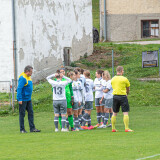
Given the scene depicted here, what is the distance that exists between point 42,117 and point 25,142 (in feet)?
23.6

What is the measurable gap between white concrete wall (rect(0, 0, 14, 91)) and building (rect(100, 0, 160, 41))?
22.8 m

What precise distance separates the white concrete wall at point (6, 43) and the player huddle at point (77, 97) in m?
9.63

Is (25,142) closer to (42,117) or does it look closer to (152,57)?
(42,117)

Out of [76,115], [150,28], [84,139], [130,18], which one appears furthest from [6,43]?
[150,28]

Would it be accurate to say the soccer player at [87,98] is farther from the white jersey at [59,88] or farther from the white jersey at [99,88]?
the white jersey at [59,88]

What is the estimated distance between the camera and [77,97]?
1387 centimetres

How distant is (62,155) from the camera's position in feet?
30.8

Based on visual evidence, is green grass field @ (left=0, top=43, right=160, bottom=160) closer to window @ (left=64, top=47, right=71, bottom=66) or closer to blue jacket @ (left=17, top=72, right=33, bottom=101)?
blue jacket @ (left=17, top=72, right=33, bottom=101)

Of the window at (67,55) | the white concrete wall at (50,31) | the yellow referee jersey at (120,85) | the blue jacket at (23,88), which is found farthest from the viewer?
the window at (67,55)

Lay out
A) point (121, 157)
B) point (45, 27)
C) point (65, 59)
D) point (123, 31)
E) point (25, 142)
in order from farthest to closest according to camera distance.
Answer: point (123, 31)
point (65, 59)
point (45, 27)
point (25, 142)
point (121, 157)

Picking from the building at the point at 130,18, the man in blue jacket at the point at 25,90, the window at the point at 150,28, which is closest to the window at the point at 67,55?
the man in blue jacket at the point at 25,90

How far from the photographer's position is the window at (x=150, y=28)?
46312 mm

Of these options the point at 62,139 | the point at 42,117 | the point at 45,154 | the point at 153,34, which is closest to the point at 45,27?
the point at 42,117

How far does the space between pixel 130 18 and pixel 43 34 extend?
20266mm
